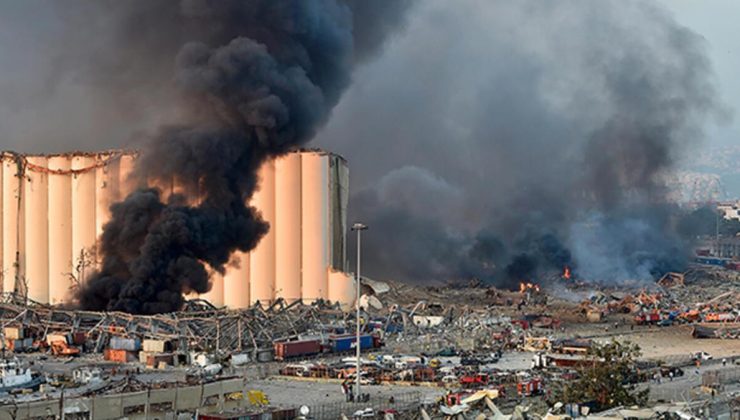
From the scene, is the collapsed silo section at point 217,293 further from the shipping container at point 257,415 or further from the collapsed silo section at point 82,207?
the shipping container at point 257,415

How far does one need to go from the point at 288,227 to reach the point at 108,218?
1004 cm

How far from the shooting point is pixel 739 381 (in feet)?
104

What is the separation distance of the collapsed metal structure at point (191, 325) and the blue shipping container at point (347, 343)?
2.50 metres

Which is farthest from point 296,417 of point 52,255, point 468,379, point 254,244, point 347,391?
point 52,255

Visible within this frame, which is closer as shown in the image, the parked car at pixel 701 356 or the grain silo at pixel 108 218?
the parked car at pixel 701 356

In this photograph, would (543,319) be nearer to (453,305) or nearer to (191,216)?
(453,305)

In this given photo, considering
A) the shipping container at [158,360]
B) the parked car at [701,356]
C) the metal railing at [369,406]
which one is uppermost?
the shipping container at [158,360]

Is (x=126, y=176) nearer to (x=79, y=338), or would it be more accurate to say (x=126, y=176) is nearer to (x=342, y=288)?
(x=342, y=288)

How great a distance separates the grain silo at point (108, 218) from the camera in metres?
58.4

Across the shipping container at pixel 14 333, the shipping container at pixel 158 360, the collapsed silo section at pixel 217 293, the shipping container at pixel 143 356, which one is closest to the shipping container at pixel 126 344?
the shipping container at pixel 143 356

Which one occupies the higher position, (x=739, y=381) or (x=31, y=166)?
(x=31, y=166)

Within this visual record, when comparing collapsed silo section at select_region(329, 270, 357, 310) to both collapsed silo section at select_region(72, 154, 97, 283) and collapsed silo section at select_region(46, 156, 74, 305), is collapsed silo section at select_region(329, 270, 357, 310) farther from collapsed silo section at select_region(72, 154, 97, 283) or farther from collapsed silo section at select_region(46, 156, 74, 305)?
collapsed silo section at select_region(46, 156, 74, 305)

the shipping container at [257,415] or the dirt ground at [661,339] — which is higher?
the dirt ground at [661,339]

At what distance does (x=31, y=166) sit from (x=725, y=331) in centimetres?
3969
